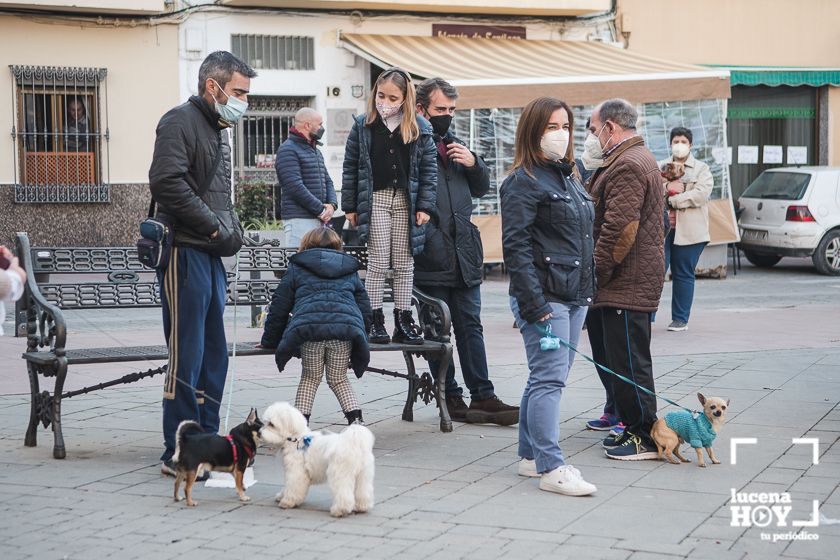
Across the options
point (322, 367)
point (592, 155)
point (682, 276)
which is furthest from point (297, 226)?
point (322, 367)

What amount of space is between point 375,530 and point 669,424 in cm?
197

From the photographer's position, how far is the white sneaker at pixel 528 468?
20.7 ft

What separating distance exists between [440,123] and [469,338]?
1.33 meters

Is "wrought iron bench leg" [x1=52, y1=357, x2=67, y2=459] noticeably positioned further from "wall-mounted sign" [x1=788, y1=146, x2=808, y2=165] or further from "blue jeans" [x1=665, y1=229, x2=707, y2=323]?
"wall-mounted sign" [x1=788, y1=146, x2=808, y2=165]

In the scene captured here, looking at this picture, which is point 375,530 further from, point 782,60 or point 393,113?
point 782,60

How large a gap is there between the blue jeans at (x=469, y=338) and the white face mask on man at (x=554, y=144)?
5.87 feet

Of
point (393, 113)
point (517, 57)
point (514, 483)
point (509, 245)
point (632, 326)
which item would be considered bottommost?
point (514, 483)

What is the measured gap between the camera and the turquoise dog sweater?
6531 millimetres

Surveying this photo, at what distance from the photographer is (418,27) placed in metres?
21.3

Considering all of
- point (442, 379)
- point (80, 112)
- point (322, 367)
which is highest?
point (80, 112)

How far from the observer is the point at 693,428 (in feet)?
21.5

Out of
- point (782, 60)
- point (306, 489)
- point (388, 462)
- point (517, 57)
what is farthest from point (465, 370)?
point (782, 60)

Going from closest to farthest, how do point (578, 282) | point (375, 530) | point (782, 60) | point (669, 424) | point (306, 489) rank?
point (375, 530) < point (306, 489) < point (578, 282) < point (669, 424) < point (782, 60)

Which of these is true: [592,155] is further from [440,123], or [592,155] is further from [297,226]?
[297,226]
